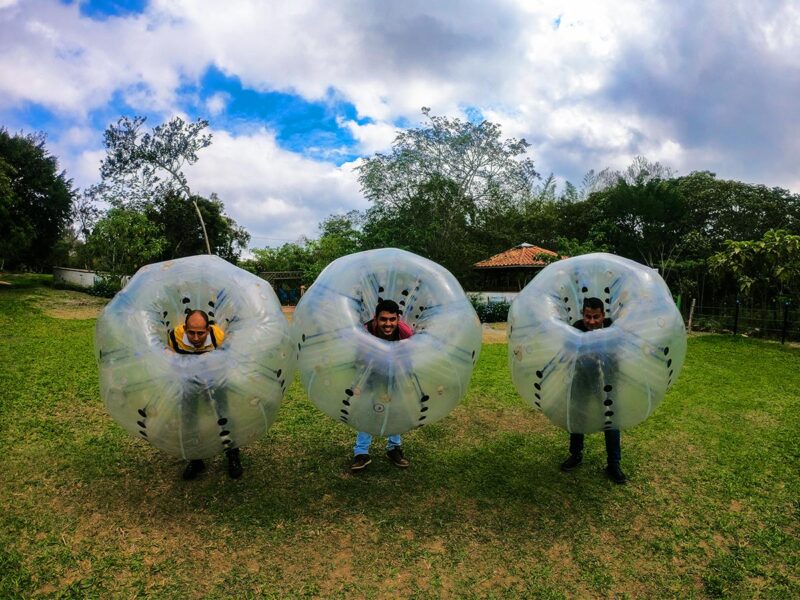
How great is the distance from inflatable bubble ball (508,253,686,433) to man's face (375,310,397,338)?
99 centimetres

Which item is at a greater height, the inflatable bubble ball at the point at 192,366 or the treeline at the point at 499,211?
the treeline at the point at 499,211

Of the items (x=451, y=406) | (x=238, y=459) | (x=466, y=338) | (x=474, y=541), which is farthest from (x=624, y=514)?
(x=238, y=459)

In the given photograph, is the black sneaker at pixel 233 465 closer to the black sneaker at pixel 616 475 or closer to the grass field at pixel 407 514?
the grass field at pixel 407 514

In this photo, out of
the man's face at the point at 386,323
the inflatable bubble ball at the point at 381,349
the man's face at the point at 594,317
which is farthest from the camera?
the man's face at the point at 594,317

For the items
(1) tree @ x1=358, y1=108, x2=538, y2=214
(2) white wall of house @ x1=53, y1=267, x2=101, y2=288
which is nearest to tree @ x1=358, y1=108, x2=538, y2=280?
(1) tree @ x1=358, y1=108, x2=538, y2=214

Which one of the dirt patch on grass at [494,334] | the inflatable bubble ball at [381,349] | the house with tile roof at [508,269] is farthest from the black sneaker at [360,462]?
the house with tile roof at [508,269]

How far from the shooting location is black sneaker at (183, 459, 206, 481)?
4.03 metres

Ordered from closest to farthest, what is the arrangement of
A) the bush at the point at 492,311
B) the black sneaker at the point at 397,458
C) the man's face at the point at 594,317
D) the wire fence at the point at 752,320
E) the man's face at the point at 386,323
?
the man's face at the point at 386,323, the man's face at the point at 594,317, the black sneaker at the point at 397,458, the wire fence at the point at 752,320, the bush at the point at 492,311

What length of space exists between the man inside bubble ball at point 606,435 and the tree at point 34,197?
2458cm

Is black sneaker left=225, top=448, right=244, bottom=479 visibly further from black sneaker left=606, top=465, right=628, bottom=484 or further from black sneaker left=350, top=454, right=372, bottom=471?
black sneaker left=606, top=465, right=628, bottom=484

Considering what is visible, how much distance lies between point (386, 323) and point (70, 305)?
61.0 ft

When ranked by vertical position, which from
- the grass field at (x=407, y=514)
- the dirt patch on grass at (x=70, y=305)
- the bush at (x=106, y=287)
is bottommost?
the grass field at (x=407, y=514)

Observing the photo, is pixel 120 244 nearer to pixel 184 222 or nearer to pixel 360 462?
pixel 184 222

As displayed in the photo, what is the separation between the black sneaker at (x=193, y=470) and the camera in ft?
13.2
